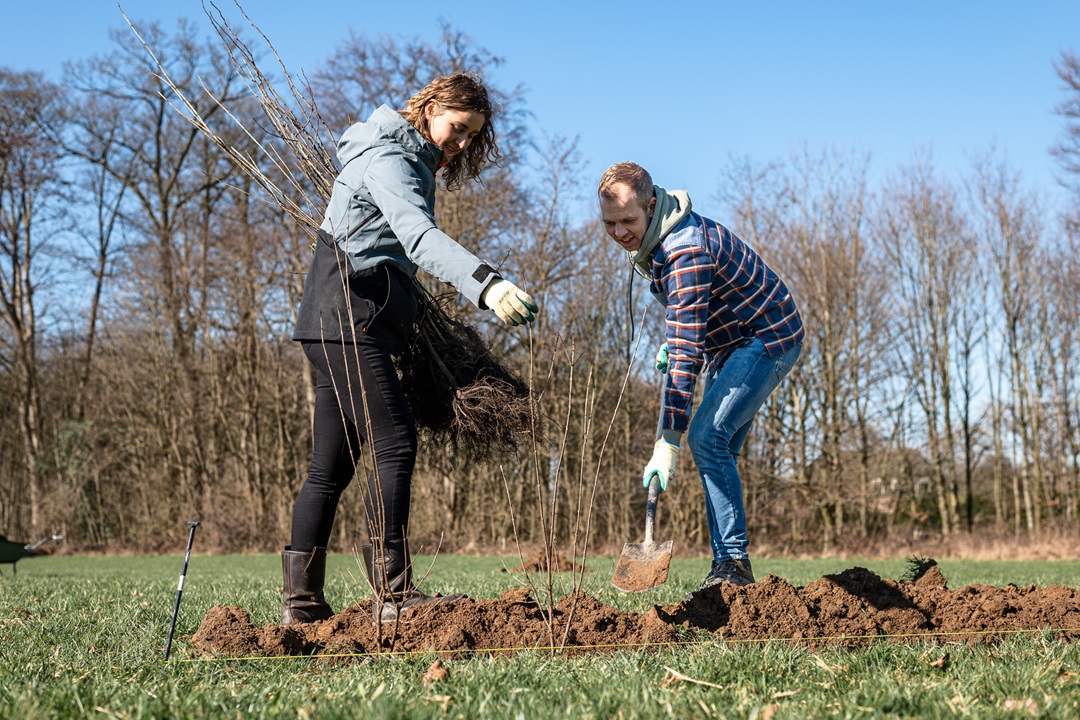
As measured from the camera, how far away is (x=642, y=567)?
346 cm

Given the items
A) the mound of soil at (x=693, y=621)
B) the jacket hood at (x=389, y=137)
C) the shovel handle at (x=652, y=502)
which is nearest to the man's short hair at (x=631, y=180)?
the jacket hood at (x=389, y=137)

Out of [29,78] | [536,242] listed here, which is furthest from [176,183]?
[536,242]

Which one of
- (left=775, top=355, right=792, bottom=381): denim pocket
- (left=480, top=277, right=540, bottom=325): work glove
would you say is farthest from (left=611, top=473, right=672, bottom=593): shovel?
(left=480, top=277, right=540, bottom=325): work glove

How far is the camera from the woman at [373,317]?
10.2ft

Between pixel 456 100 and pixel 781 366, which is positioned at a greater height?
pixel 456 100

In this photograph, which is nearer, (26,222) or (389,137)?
(389,137)

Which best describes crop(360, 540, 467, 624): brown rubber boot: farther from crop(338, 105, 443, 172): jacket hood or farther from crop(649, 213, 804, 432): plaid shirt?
crop(338, 105, 443, 172): jacket hood

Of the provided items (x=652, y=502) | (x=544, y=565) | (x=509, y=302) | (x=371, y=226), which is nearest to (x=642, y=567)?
(x=652, y=502)

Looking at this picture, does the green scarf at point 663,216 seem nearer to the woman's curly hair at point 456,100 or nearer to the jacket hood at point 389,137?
the woman's curly hair at point 456,100

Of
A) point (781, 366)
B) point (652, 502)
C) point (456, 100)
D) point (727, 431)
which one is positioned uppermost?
point (456, 100)

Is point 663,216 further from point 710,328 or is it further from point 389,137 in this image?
point 389,137

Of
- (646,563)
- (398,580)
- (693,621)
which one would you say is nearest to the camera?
(693,621)

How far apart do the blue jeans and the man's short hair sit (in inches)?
30.7

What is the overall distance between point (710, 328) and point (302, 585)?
6.36ft
